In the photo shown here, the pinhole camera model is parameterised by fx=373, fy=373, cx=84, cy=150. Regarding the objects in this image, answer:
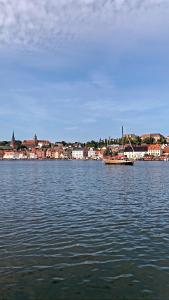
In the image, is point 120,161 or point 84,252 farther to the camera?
point 120,161

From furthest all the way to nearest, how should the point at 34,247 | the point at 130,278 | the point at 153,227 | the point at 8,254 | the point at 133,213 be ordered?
the point at 133,213 → the point at 153,227 → the point at 34,247 → the point at 8,254 → the point at 130,278

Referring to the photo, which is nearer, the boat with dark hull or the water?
the water

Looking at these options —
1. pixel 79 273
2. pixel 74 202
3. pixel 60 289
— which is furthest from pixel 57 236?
pixel 74 202

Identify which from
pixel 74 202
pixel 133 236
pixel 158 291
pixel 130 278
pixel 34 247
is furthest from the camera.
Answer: pixel 74 202

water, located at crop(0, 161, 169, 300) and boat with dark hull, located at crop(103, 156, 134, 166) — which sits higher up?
boat with dark hull, located at crop(103, 156, 134, 166)

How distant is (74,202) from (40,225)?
10.5 metres

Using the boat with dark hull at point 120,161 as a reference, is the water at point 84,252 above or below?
below

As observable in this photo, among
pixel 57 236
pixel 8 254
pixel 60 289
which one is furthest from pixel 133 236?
pixel 60 289

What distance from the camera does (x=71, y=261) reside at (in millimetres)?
14773

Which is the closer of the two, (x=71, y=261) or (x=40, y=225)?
(x=71, y=261)

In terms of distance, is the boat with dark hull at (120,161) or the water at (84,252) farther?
the boat with dark hull at (120,161)

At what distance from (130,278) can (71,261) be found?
111 inches

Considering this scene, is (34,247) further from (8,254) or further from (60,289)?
(60,289)

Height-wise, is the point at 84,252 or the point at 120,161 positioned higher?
the point at 120,161
